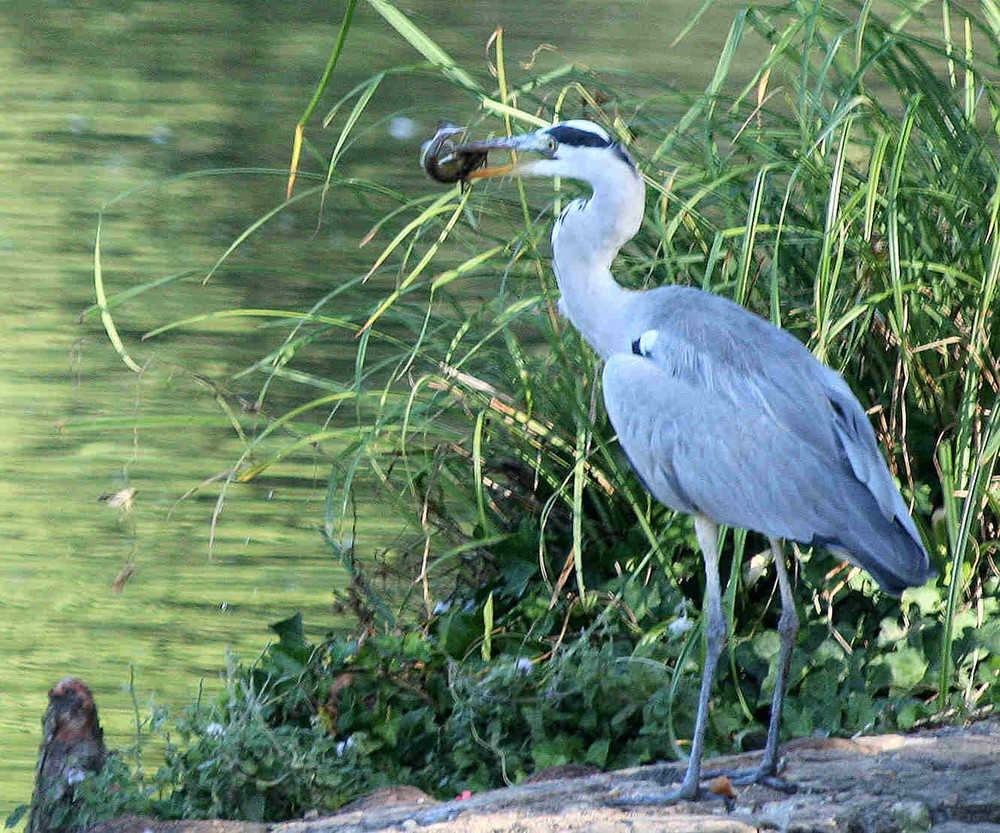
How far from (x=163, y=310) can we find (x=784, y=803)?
186 inches

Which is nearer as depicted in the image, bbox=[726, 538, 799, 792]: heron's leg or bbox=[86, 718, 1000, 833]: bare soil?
bbox=[86, 718, 1000, 833]: bare soil

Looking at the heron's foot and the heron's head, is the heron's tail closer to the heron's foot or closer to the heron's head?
the heron's foot

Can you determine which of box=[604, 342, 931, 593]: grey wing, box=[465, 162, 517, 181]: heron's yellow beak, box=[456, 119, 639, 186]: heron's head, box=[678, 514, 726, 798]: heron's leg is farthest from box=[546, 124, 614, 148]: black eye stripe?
box=[678, 514, 726, 798]: heron's leg

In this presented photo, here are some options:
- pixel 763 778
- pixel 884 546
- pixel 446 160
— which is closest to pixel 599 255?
pixel 446 160

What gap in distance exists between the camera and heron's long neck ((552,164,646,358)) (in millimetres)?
3531

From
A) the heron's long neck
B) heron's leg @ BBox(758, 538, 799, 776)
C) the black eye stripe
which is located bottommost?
heron's leg @ BBox(758, 538, 799, 776)

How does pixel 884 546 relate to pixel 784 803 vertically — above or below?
above

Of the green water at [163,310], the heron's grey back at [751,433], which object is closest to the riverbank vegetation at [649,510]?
the heron's grey back at [751,433]

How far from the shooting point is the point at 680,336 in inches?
132

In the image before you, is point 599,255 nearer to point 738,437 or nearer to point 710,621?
point 738,437

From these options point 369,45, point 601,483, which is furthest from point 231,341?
point 369,45

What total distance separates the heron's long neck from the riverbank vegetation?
0.25m

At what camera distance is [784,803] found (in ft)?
9.88

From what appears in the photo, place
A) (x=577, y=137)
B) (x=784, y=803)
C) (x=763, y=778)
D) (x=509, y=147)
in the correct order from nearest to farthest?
(x=784, y=803)
(x=763, y=778)
(x=577, y=137)
(x=509, y=147)
